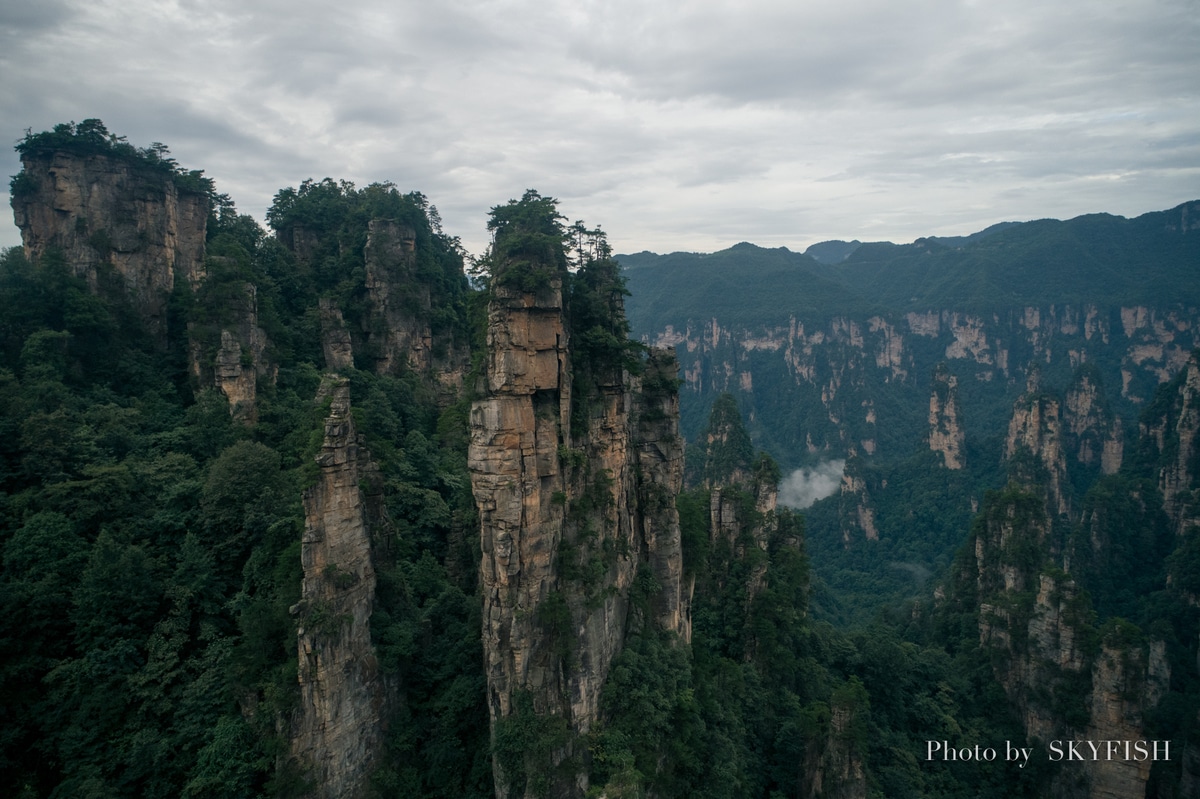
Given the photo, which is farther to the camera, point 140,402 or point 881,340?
point 881,340

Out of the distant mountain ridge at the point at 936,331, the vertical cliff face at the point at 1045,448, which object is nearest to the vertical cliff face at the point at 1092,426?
the vertical cliff face at the point at 1045,448

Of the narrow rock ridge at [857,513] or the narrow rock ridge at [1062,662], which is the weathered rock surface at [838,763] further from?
the narrow rock ridge at [857,513]

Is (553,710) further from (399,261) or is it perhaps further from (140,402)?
(399,261)

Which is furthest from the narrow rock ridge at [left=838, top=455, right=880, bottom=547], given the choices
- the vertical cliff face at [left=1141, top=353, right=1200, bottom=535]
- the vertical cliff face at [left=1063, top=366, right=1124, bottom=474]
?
the vertical cliff face at [left=1141, top=353, right=1200, bottom=535]

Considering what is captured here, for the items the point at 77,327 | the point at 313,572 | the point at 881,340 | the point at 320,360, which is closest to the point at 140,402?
the point at 77,327

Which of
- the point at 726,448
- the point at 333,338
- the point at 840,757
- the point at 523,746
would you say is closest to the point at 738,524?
the point at 840,757

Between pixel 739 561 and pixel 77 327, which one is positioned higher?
pixel 77 327

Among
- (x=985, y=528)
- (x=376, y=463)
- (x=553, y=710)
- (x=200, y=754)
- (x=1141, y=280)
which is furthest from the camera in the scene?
(x=1141, y=280)

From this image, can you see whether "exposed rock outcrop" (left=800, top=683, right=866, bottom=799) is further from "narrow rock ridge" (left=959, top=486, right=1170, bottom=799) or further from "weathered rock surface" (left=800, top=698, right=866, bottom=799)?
"narrow rock ridge" (left=959, top=486, right=1170, bottom=799)
